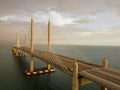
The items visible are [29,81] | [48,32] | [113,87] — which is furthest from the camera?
[48,32]

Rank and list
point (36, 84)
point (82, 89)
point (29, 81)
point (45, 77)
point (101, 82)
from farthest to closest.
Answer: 1. point (45, 77)
2. point (29, 81)
3. point (36, 84)
4. point (82, 89)
5. point (101, 82)

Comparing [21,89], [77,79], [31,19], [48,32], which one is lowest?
[21,89]

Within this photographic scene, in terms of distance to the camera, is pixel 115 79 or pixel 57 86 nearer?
pixel 115 79

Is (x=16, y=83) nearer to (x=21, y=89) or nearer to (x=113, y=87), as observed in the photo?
(x=21, y=89)

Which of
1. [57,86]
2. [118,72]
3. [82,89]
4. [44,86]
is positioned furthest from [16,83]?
[118,72]

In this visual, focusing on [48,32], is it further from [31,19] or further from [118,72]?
[118,72]

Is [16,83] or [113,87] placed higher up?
[113,87]

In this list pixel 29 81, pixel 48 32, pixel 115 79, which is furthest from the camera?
pixel 48 32

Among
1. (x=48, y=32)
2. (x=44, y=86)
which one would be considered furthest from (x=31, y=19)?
(x=44, y=86)

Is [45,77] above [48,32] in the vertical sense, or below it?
below
